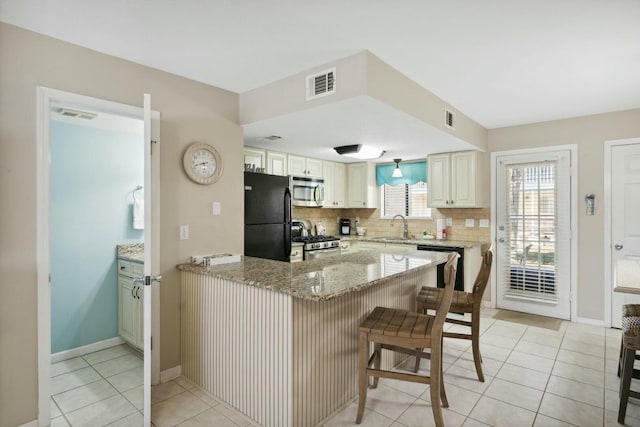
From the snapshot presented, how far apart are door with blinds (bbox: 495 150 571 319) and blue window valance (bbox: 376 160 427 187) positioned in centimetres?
106

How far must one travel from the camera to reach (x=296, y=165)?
4.92m

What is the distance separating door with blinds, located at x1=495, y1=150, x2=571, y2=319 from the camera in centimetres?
425

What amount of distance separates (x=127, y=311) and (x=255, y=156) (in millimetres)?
2145

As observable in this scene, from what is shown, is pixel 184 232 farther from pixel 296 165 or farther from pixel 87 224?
pixel 296 165

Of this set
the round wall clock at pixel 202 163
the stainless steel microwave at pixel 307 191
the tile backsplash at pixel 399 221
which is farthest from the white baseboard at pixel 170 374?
the tile backsplash at pixel 399 221

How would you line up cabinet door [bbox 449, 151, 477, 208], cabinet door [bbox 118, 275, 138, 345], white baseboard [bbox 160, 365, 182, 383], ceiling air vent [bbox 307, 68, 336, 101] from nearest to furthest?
ceiling air vent [bbox 307, 68, 336, 101]
white baseboard [bbox 160, 365, 182, 383]
cabinet door [bbox 118, 275, 138, 345]
cabinet door [bbox 449, 151, 477, 208]

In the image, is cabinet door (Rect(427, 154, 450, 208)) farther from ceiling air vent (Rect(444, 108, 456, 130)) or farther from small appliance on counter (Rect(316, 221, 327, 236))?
small appliance on counter (Rect(316, 221, 327, 236))

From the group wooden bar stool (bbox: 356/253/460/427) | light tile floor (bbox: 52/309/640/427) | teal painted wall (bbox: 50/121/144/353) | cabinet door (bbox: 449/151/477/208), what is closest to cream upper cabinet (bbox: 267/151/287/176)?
teal painted wall (bbox: 50/121/144/353)

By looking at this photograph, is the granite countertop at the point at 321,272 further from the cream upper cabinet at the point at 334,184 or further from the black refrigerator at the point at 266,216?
the cream upper cabinet at the point at 334,184

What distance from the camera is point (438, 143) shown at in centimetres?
418

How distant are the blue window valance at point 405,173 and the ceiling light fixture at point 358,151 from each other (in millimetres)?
Result: 1016

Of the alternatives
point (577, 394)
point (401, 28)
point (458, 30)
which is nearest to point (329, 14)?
point (401, 28)

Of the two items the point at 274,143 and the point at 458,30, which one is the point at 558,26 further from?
the point at 274,143

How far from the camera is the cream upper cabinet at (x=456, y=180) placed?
4.65 metres
